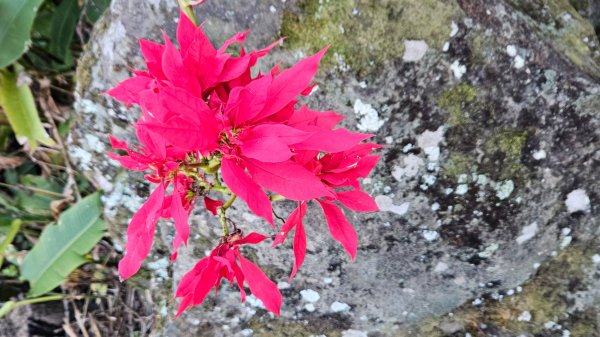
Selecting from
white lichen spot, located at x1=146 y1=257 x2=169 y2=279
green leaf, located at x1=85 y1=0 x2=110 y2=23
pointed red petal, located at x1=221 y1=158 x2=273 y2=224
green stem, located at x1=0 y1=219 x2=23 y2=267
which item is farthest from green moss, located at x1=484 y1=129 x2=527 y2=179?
green stem, located at x1=0 y1=219 x2=23 y2=267

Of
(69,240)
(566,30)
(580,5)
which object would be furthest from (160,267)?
(580,5)

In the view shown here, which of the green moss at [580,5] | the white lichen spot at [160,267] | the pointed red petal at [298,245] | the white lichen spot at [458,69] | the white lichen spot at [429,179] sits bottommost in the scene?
the pointed red petal at [298,245]

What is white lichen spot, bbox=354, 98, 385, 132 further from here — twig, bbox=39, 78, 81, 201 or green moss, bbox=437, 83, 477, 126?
twig, bbox=39, 78, 81, 201

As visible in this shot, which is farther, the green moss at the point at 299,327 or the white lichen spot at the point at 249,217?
the green moss at the point at 299,327

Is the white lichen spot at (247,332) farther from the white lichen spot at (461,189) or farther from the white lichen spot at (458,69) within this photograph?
the white lichen spot at (458,69)

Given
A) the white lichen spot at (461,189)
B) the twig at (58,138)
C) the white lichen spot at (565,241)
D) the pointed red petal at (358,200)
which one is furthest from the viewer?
the twig at (58,138)

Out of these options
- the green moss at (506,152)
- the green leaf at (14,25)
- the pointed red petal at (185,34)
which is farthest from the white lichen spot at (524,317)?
the green leaf at (14,25)
